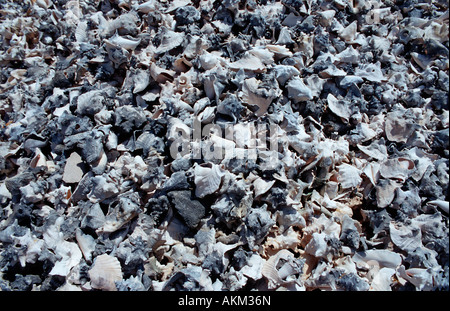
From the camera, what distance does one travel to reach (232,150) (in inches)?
74.7

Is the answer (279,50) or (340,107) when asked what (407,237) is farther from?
(279,50)

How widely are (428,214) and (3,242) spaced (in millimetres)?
2241

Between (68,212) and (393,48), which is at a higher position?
(393,48)

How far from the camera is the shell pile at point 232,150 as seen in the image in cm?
169

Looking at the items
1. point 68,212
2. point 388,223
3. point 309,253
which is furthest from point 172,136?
point 388,223

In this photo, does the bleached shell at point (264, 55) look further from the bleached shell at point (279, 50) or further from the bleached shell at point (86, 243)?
the bleached shell at point (86, 243)

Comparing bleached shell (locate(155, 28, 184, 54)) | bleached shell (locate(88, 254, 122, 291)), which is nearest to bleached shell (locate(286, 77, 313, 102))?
bleached shell (locate(155, 28, 184, 54))

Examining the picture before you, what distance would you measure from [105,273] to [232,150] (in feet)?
2.82

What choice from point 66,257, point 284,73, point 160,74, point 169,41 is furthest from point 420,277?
point 169,41

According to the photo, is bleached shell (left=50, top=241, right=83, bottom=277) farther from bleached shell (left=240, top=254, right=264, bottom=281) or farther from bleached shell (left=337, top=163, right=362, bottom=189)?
bleached shell (left=337, top=163, right=362, bottom=189)

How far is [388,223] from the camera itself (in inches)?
71.4

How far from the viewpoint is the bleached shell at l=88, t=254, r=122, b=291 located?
1.59m

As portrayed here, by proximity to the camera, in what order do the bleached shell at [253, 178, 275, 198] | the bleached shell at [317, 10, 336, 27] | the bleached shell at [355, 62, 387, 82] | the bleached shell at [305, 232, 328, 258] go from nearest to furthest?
1. the bleached shell at [305, 232, 328, 258]
2. the bleached shell at [253, 178, 275, 198]
3. the bleached shell at [355, 62, 387, 82]
4. the bleached shell at [317, 10, 336, 27]
